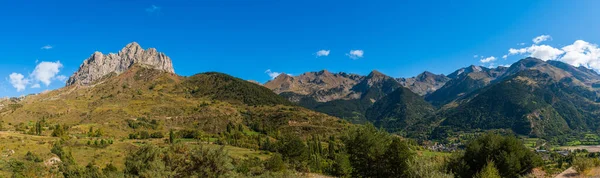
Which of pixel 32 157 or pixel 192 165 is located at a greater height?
pixel 32 157

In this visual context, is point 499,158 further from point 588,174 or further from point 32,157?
point 32,157

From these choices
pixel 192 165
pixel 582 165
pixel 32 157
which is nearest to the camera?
pixel 582 165

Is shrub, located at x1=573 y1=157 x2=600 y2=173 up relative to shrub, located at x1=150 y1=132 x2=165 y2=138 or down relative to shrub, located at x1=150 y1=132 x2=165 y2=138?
down

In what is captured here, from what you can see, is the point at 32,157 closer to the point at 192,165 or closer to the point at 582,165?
the point at 192,165

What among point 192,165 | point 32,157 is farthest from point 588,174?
point 32,157

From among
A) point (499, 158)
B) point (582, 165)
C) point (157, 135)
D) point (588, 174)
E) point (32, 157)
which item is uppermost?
point (157, 135)

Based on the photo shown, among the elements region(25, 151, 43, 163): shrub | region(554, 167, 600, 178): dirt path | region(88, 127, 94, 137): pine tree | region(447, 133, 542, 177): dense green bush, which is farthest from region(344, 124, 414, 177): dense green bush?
region(88, 127, 94, 137): pine tree

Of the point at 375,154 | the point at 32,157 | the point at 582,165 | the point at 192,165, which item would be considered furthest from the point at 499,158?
the point at 32,157

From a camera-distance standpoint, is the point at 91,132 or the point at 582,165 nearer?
the point at 582,165

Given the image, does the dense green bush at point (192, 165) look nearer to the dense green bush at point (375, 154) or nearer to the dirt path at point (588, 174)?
the dense green bush at point (375, 154)

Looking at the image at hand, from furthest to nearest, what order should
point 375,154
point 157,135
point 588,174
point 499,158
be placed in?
point 157,135 < point 375,154 < point 499,158 < point 588,174

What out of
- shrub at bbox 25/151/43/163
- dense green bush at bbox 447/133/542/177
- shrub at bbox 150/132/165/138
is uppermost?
shrub at bbox 150/132/165/138

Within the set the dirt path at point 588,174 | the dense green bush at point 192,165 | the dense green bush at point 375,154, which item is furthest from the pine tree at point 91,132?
the dirt path at point 588,174

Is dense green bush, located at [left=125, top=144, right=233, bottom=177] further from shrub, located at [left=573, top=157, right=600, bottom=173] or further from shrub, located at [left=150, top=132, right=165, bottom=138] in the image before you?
shrub, located at [left=150, top=132, right=165, bottom=138]
